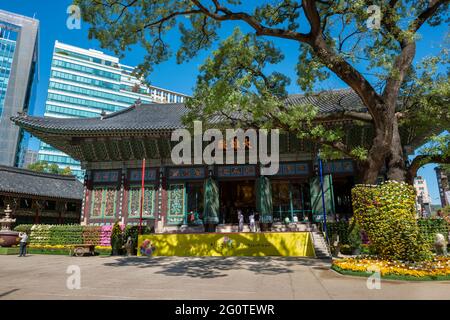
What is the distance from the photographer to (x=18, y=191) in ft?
80.7

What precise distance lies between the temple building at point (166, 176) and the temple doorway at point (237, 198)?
4446mm

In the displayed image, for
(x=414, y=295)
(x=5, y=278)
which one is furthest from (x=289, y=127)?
(x=5, y=278)

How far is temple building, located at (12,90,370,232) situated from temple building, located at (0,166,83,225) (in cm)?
822

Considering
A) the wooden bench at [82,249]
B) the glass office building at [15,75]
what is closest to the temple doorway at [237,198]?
the wooden bench at [82,249]

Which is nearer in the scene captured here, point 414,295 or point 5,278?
point 414,295

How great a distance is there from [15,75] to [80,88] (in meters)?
17.2

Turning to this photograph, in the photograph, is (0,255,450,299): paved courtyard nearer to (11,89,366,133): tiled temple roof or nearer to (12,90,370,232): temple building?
(11,89,366,133): tiled temple roof

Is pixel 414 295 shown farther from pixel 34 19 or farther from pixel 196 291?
pixel 34 19

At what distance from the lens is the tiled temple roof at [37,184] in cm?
2520

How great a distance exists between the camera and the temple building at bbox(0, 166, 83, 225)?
25062mm

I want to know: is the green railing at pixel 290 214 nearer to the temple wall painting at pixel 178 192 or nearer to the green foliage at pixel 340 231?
the temple wall painting at pixel 178 192

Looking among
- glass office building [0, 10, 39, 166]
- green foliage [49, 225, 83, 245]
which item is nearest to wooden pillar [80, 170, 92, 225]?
green foliage [49, 225, 83, 245]

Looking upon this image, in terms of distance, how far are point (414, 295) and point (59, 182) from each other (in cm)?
3237

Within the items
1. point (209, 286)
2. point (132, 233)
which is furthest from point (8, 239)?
point (209, 286)
